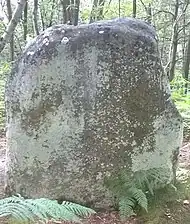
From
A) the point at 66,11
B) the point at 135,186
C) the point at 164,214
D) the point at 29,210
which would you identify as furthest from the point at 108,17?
the point at 29,210

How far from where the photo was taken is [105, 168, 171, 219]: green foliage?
3746mm

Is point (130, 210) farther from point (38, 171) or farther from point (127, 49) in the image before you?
point (127, 49)

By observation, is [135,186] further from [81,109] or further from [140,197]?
[81,109]

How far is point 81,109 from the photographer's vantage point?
3936 millimetres

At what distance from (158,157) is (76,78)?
1.18 m

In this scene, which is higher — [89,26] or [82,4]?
[82,4]

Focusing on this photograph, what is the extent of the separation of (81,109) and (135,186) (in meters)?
0.89

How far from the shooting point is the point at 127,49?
4020mm

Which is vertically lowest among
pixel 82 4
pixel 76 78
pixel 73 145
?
pixel 73 145

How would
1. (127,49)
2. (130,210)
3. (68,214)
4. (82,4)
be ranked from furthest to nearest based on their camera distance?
(82,4)
(127,49)
(130,210)
(68,214)

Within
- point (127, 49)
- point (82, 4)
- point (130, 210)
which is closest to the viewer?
point (130, 210)

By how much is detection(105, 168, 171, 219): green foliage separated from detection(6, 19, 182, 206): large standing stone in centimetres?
9

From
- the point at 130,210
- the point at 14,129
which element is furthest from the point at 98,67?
the point at 130,210

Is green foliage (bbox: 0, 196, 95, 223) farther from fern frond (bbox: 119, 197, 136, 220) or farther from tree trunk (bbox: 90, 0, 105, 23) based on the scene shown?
tree trunk (bbox: 90, 0, 105, 23)
